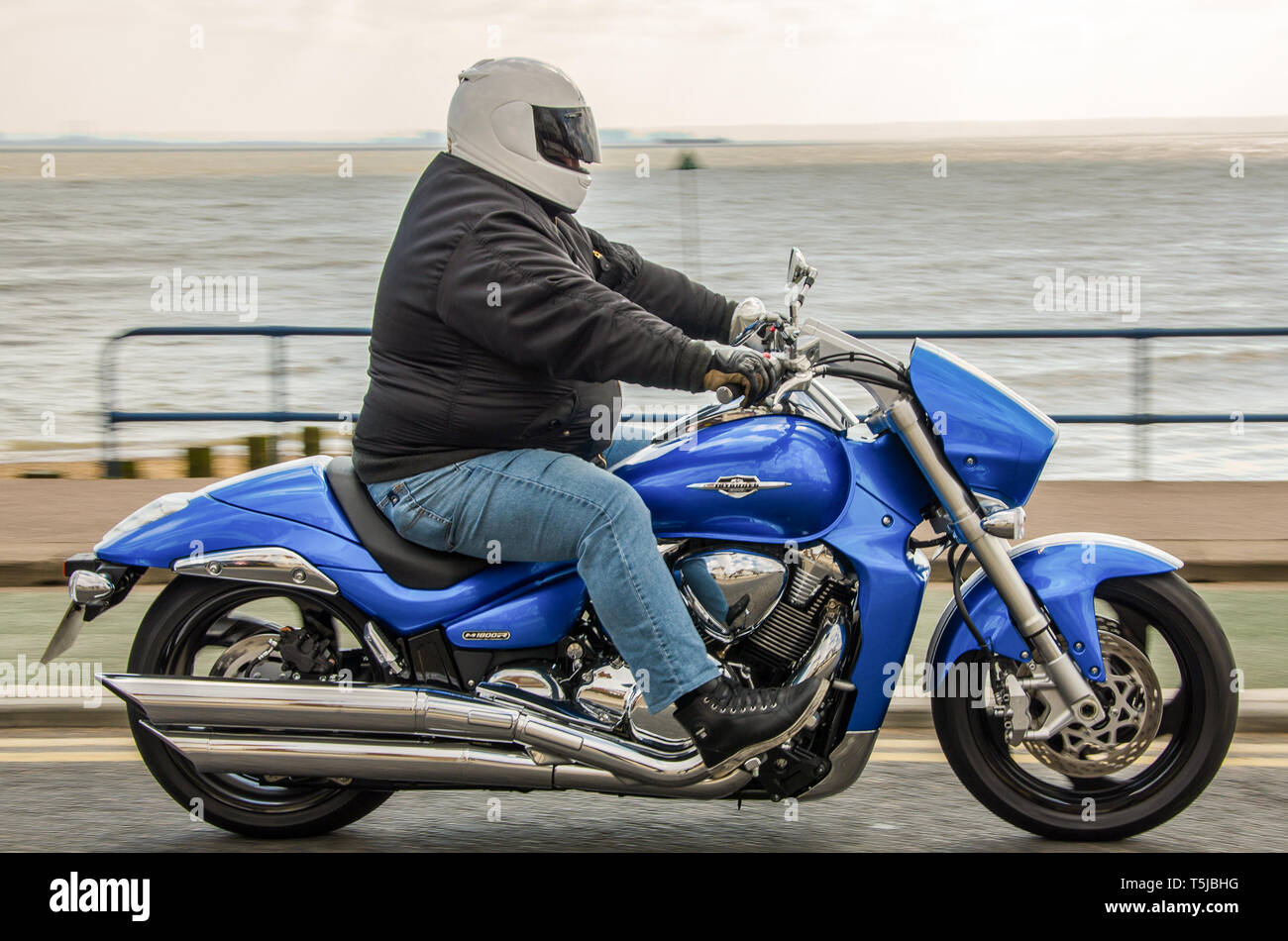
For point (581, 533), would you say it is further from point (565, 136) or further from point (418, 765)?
point (565, 136)

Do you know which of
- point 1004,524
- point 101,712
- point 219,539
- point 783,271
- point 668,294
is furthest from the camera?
point 783,271

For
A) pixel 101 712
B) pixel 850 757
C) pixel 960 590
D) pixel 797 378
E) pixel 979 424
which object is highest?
pixel 797 378

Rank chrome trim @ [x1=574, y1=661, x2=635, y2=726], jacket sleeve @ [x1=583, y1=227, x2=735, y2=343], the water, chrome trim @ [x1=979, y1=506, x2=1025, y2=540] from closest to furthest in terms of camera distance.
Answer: chrome trim @ [x1=979, y1=506, x2=1025, y2=540], chrome trim @ [x1=574, y1=661, x2=635, y2=726], jacket sleeve @ [x1=583, y1=227, x2=735, y2=343], the water

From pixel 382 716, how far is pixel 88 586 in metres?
0.88

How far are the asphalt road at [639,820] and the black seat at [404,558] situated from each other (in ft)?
2.51

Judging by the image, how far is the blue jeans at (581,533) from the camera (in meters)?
3.53

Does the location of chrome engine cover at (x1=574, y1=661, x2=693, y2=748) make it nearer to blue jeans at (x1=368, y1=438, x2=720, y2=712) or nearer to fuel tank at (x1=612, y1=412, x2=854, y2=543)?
blue jeans at (x1=368, y1=438, x2=720, y2=712)

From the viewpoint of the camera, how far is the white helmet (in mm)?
3621

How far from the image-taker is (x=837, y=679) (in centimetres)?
368

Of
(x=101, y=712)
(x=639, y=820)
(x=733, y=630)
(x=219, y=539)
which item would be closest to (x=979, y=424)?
(x=733, y=630)

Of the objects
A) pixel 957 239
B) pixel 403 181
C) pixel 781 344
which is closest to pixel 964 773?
pixel 781 344

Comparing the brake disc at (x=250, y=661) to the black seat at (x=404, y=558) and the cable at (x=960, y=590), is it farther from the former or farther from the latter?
the cable at (x=960, y=590)

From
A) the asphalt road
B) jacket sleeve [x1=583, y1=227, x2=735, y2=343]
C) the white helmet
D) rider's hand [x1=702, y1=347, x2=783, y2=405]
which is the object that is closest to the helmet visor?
the white helmet

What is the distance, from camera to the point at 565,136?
12.0 ft
